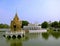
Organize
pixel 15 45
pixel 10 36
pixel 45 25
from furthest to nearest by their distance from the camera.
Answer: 1. pixel 45 25
2. pixel 10 36
3. pixel 15 45

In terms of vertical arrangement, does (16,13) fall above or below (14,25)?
above

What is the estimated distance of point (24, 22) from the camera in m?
63.1

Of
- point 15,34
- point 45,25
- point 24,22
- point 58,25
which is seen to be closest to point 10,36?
point 15,34

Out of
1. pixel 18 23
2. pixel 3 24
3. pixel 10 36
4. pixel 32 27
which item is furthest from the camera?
pixel 3 24

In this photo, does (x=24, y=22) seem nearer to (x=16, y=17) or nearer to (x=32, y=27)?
(x=32, y=27)

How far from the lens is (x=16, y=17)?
27.3m

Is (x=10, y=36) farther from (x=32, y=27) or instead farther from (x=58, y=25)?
(x=58, y=25)

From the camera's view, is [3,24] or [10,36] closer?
[10,36]

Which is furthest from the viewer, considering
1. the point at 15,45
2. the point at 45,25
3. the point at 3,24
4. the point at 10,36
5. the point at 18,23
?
the point at 3,24

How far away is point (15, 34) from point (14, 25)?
3404 millimetres

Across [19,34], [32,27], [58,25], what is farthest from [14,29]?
[58,25]

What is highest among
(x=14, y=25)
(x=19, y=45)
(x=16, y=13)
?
(x=16, y=13)

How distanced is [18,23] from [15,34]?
341 centimetres

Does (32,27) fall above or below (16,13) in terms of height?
below
